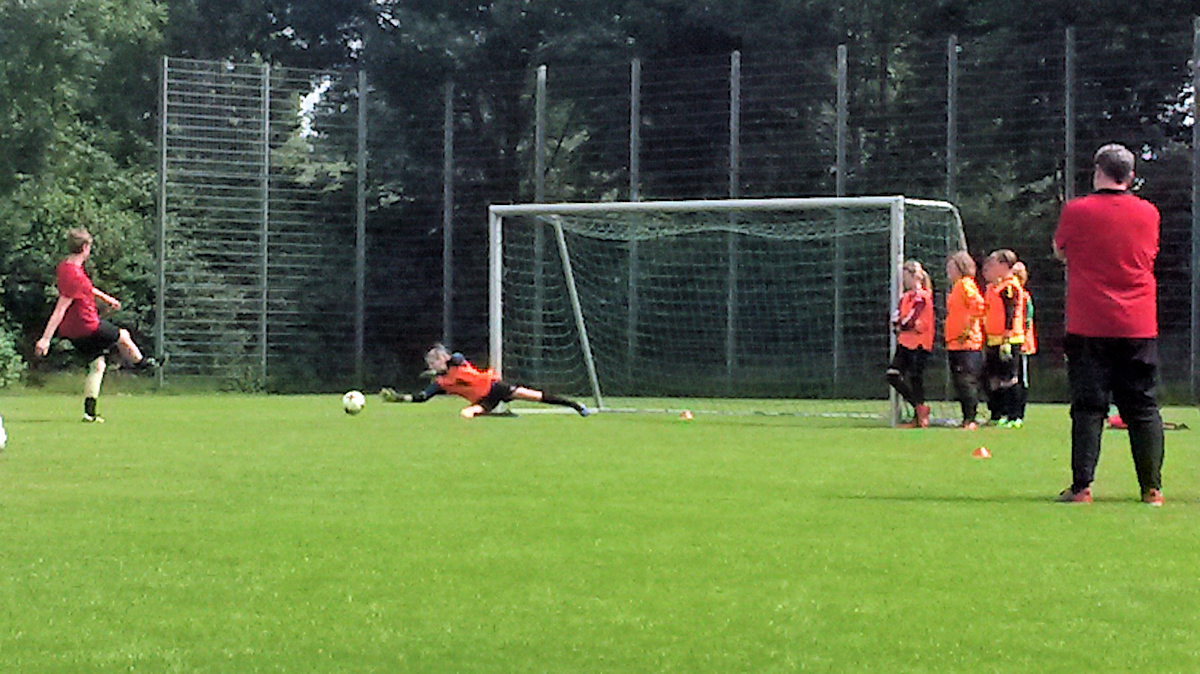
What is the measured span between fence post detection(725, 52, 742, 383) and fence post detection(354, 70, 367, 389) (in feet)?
17.8

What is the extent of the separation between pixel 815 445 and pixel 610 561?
23.0ft

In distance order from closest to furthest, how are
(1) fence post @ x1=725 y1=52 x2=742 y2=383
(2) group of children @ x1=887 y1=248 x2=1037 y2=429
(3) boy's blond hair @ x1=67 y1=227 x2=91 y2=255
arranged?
(3) boy's blond hair @ x1=67 y1=227 x2=91 y2=255, (2) group of children @ x1=887 y1=248 x2=1037 y2=429, (1) fence post @ x1=725 y1=52 x2=742 y2=383

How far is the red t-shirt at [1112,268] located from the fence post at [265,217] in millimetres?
18935

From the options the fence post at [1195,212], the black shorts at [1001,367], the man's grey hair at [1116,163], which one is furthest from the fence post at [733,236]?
the man's grey hair at [1116,163]

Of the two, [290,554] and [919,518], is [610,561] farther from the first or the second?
[919,518]

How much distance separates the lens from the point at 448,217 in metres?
27.4

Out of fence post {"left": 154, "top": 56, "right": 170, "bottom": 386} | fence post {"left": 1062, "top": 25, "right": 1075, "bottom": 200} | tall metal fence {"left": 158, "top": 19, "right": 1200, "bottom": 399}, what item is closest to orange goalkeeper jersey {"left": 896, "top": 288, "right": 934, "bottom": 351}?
tall metal fence {"left": 158, "top": 19, "right": 1200, "bottom": 399}

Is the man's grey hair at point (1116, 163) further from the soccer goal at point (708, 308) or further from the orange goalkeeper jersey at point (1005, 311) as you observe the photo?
the soccer goal at point (708, 308)

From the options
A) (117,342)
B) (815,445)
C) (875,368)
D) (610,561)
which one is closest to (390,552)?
(610,561)

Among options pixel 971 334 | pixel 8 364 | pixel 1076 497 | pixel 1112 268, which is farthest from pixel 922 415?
pixel 8 364

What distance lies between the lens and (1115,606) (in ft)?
17.6

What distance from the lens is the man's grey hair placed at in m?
8.78

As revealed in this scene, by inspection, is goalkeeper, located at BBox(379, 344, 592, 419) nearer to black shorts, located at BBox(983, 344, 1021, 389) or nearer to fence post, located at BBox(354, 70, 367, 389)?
black shorts, located at BBox(983, 344, 1021, 389)

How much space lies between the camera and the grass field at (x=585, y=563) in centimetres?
466
